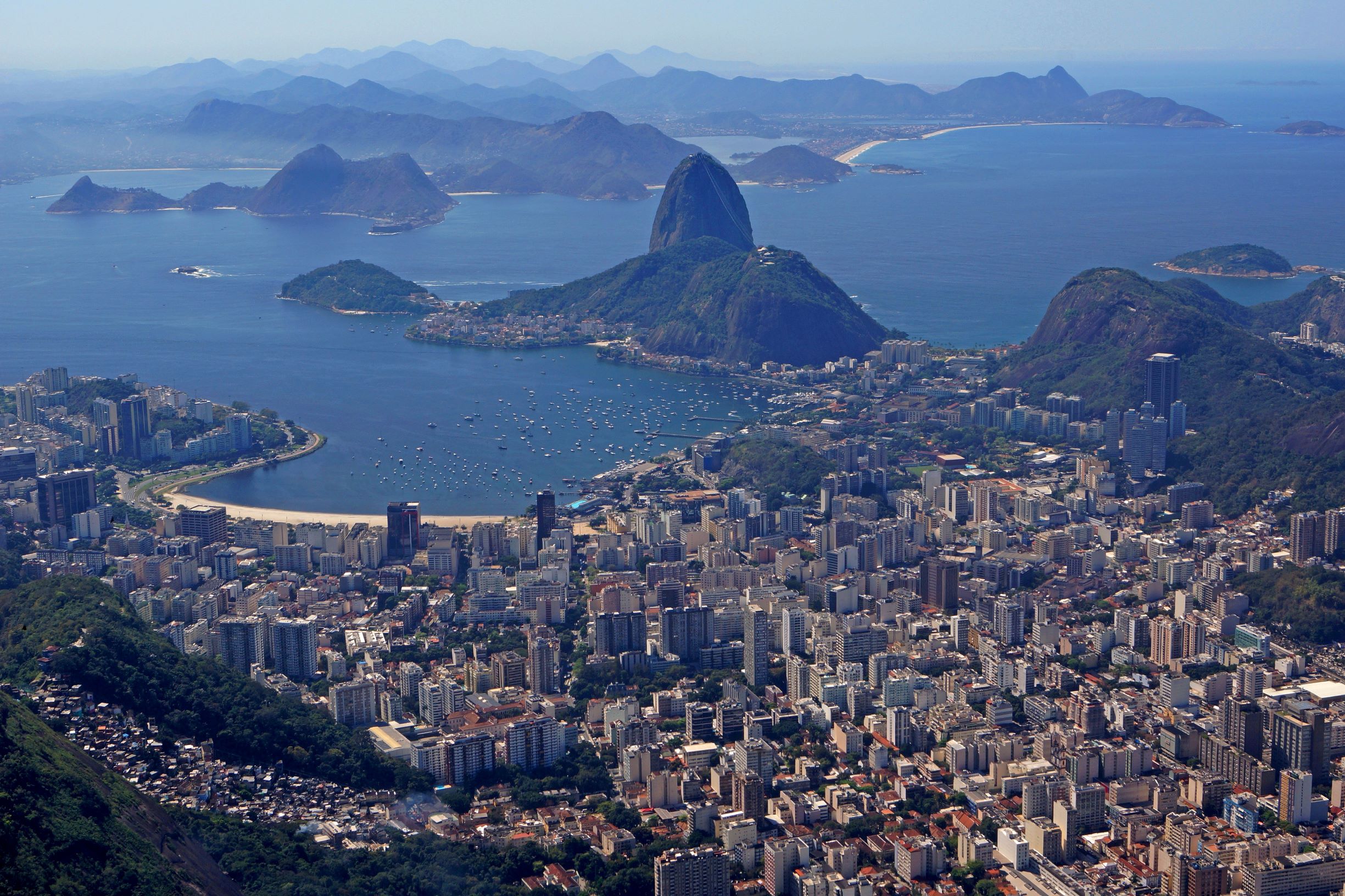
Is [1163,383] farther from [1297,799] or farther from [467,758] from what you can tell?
[467,758]

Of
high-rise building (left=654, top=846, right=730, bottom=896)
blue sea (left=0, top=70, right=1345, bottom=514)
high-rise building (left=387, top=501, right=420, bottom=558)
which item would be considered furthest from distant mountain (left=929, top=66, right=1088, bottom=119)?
high-rise building (left=654, top=846, right=730, bottom=896)

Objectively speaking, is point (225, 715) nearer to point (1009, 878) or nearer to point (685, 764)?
point (685, 764)

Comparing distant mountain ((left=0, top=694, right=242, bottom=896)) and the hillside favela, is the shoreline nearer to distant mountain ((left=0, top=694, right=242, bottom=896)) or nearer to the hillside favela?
the hillside favela

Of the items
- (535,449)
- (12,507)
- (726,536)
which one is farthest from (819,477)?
(12,507)

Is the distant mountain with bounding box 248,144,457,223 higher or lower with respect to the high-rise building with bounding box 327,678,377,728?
higher

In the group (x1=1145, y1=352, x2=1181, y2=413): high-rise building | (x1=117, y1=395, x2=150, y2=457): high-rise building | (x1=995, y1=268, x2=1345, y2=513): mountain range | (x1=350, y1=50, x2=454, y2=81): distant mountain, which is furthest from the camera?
(x1=350, y1=50, x2=454, y2=81): distant mountain

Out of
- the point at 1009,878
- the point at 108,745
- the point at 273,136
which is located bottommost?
the point at 1009,878
